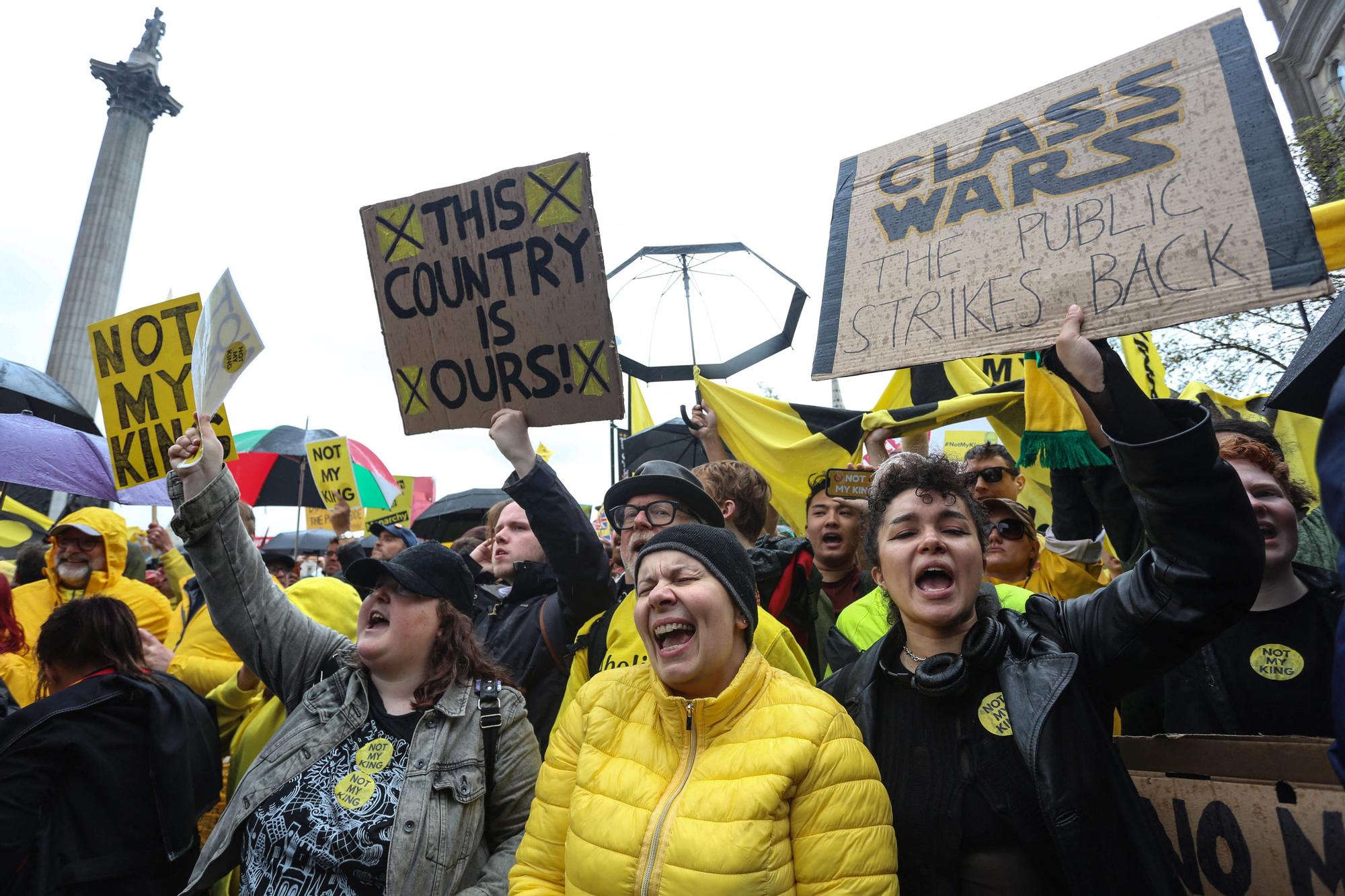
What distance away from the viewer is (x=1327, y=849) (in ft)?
5.50

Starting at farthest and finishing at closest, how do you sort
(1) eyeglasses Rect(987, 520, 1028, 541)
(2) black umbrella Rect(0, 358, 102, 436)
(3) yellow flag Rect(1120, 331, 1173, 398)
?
(2) black umbrella Rect(0, 358, 102, 436) < (3) yellow flag Rect(1120, 331, 1173, 398) < (1) eyeglasses Rect(987, 520, 1028, 541)

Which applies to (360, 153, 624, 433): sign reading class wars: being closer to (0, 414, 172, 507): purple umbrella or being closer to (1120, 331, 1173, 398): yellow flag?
(0, 414, 172, 507): purple umbrella

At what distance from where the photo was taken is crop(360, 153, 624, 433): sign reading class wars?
3129mm

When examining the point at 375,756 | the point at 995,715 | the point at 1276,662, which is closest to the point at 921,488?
the point at 995,715

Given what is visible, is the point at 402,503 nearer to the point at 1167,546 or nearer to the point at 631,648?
the point at 631,648

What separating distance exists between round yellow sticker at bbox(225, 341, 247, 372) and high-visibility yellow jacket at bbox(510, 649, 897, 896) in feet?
7.18

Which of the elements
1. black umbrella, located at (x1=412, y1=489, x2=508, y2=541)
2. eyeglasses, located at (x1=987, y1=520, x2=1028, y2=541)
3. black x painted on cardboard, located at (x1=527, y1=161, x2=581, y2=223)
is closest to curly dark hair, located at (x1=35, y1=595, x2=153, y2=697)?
black x painted on cardboard, located at (x1=527, y1=161, x2=581, y2=223)

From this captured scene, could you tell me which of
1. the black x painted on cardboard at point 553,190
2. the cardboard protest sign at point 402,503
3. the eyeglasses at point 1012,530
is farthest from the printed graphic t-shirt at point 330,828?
the cardboard protest sign at point 402,503

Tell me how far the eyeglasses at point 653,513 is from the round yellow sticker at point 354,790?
123 centimetres

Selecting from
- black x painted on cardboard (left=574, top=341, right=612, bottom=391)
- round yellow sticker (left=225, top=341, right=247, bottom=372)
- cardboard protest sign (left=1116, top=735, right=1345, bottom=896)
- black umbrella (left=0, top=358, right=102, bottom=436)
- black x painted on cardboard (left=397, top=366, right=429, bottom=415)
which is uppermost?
black umbrella (left=0, top=358, right=102, bottom=436)

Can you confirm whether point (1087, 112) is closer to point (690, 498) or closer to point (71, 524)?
point (690, 498)

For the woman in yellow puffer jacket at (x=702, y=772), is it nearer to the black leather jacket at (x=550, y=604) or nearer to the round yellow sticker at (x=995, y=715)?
the round yellow sticker at (x=995, y=715)

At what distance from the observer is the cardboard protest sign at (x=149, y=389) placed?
3678mm

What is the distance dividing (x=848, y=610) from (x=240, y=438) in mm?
10771
